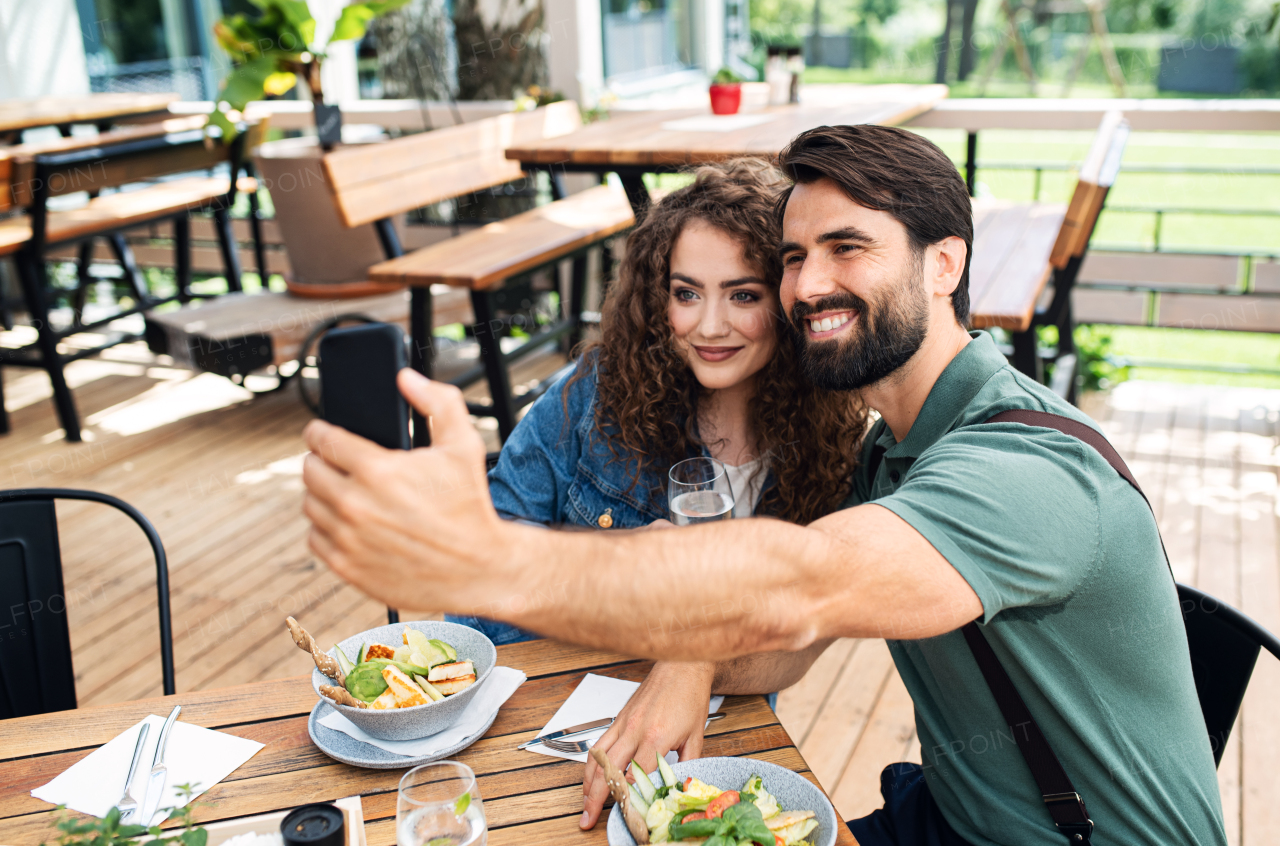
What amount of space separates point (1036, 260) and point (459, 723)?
8.56 ft

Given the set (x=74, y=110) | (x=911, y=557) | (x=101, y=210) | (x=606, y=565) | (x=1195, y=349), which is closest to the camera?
(x=606, y=565)

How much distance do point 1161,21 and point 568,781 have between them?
12210mm

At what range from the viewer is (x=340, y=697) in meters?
1.17

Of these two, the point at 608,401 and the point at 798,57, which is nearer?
the point at 608,401

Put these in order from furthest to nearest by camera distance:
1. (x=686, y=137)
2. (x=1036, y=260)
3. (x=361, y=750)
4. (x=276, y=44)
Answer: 1. (x=276, y=44)
2. (x=686, y=137)
3. (x=1036, y=260)
4. (x=361, y=750)

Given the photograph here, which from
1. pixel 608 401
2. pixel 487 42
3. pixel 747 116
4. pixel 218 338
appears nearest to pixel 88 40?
pixel 487 42

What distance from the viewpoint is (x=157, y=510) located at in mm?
3775

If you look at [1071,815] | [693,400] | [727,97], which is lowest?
[1071,815]

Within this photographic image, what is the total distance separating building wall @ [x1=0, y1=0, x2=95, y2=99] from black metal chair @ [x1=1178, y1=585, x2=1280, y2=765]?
25.0ft

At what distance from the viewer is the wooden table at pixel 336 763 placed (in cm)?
110

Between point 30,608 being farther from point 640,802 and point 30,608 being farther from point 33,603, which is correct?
point 640,802

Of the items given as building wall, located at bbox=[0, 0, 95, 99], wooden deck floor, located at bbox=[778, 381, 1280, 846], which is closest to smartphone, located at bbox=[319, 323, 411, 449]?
wooden deck floor, located at bbox=[778, 381, 1280, 846]

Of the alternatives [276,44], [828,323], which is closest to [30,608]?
[828,323]

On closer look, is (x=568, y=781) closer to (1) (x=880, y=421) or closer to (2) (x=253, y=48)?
(1) (x=880, y=421)
